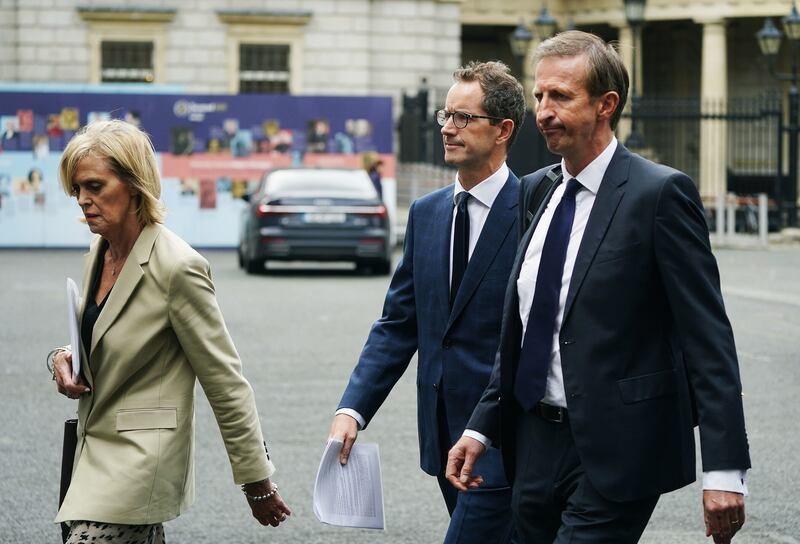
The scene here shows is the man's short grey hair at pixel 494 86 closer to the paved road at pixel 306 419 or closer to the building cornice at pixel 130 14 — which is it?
the paved road at pixel 306 419

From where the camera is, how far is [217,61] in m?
36.8

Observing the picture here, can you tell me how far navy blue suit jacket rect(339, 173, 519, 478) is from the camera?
450 cm

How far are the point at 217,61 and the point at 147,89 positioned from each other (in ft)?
25.4

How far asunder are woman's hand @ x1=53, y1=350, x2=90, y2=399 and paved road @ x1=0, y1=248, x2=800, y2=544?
251cm

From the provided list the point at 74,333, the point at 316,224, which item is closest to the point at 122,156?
the point at 74,333

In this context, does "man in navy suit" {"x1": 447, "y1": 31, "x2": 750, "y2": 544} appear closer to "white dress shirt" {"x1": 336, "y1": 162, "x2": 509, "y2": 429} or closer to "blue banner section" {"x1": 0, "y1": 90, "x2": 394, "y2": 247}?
"white dress shirt" {"x1": 336, "y1": 162, "x2": 509, "y2": 429}

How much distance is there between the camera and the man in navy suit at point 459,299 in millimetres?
4477

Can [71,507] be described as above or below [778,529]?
above

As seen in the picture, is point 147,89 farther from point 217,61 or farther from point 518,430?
point 518,430

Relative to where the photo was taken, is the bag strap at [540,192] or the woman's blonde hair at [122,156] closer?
the woman's blonde hair at [122,156]

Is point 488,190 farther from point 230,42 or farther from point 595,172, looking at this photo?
point 230,42

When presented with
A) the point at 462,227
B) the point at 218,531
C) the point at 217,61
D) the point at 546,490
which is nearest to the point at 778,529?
the point at 218,531

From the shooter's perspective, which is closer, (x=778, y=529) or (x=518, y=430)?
(x=518, y=430)

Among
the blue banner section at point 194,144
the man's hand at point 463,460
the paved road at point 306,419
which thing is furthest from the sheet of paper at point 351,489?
the blue banner section at point 194,144
